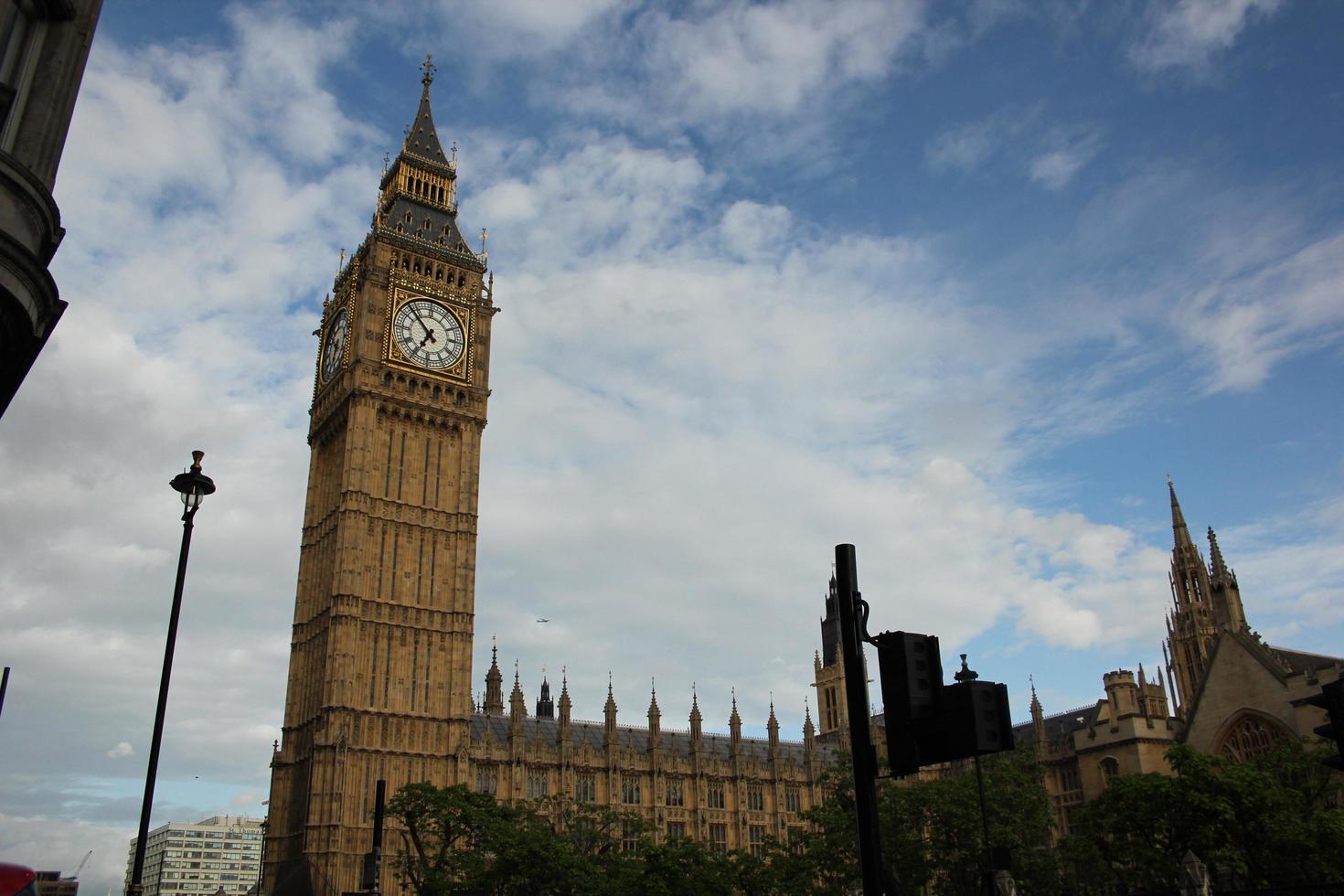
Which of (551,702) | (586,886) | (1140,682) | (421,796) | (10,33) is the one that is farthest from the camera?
(551,702)

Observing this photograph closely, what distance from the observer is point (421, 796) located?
5331 cm

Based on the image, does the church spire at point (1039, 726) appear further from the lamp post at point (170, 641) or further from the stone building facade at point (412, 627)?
the lamp post at point (170, 641)

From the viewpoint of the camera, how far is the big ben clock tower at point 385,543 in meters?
64.4

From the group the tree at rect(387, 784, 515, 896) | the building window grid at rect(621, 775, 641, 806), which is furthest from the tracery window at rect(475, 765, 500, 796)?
the tree at rect(387, 784, 515, 896)

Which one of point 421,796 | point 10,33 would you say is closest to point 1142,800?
point 421,796

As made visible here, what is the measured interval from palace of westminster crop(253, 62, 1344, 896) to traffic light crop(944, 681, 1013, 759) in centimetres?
5575

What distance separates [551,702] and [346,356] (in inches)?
1505

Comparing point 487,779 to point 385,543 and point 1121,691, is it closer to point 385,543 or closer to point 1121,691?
point 385,543

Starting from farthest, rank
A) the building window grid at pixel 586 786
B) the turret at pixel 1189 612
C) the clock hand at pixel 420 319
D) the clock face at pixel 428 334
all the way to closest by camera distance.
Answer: the turret at pixel 1189 612 < the clock hand at pixel 420 319 < the clock face at pixel 428 334 < the building window grid at pixel 586 786

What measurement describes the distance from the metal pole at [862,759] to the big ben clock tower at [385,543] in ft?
193

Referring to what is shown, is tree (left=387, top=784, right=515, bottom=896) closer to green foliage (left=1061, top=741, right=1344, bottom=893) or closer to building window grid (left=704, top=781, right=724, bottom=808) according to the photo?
green foliage (left=1061, top=741, right=1344, bottom=893)

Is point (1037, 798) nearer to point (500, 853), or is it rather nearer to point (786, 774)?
point (500, 853)

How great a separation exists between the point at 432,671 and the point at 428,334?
23708 mm

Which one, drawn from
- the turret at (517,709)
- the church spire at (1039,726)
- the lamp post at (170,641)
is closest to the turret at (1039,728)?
the church spire at (1039,726)
